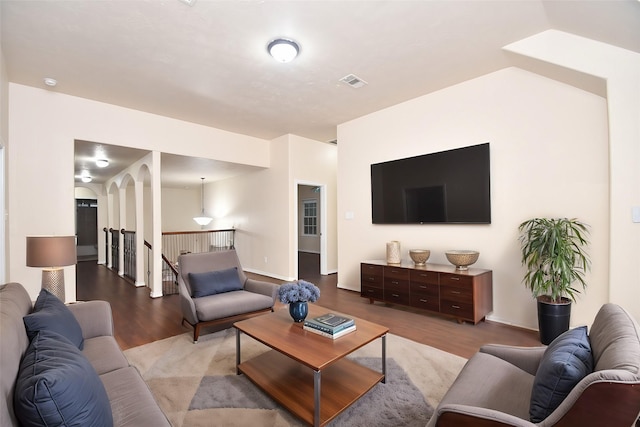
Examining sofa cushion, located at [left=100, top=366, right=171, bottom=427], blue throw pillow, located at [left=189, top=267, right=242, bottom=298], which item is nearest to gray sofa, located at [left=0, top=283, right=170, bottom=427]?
sofa cushion, located at [left=100, top=366, right=171, bottom=427]

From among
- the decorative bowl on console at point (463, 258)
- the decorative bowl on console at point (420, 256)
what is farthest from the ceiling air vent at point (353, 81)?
the decorative bowl on console at point (463, 258)

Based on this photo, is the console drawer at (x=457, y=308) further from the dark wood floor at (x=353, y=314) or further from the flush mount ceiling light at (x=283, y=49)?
the flush mount ceiling light at (x=283, y=49)

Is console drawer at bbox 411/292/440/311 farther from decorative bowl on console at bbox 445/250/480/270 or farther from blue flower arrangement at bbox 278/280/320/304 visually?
blue flower arrangement at bbox 278/280/320/304

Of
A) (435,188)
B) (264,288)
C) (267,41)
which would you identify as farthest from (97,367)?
(435,188)

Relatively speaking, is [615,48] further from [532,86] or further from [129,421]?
[129,421]

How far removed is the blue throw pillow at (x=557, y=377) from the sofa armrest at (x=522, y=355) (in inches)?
17.9

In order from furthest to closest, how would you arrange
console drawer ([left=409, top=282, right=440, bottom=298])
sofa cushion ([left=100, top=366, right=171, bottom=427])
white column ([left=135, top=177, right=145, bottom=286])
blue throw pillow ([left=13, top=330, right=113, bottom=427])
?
white column ([left=135, top=177, right=145, bottom=286])
console drawer ([left=409, top=282, right=440, bottom=298])
sofa cushion ([left=100, top=366, right=171, bottom=427])
blue throw pillow ([left=13, top=330, right=113, bottom=427])

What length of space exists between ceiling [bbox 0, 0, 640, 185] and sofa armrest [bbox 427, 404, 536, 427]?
281cm

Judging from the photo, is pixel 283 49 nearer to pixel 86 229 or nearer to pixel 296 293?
pixel 296 293

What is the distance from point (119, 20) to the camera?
8.41ft

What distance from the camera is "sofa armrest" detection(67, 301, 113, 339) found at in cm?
220

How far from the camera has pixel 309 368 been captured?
2133mm

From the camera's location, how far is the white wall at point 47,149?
3719mm

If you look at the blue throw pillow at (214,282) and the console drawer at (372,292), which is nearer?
the blue throw pillow at (214,282)
